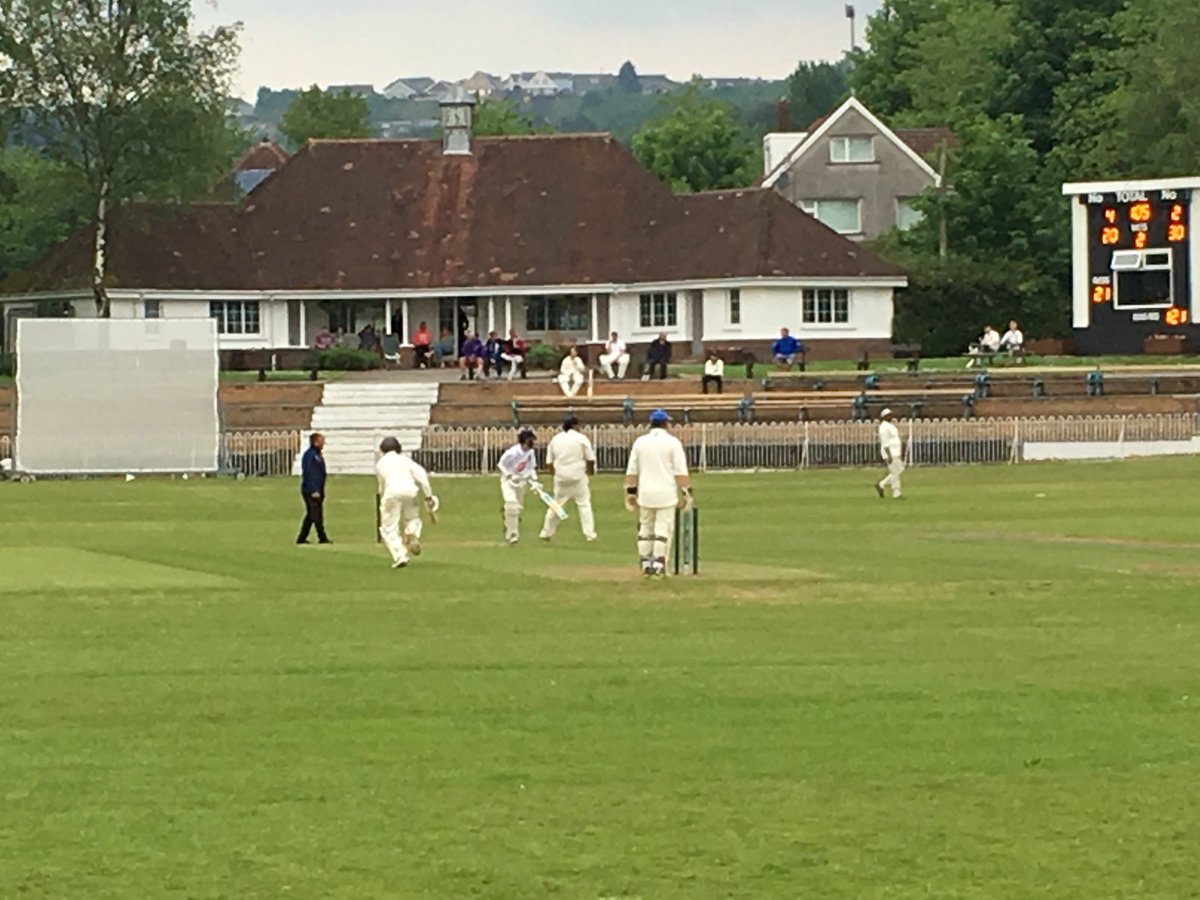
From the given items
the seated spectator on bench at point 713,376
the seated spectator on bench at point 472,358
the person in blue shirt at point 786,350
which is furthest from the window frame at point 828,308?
the seated spectator on bench at point 713,376

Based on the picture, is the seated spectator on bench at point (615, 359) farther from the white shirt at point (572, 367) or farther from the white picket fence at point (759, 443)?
the white picket fence at point (759, 443)

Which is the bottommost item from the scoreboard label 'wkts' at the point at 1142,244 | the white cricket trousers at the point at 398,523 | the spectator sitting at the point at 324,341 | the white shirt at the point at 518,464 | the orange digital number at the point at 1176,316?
the white cricket trousers at the point at 398,523

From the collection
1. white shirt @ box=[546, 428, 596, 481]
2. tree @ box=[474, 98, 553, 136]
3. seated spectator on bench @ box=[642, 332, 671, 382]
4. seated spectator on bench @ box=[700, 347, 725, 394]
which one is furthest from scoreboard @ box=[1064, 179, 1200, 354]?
tree @ box=[474, 98, 553, 136]

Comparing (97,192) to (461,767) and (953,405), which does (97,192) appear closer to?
(953,405)

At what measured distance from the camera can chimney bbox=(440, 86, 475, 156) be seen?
82062 millimetres

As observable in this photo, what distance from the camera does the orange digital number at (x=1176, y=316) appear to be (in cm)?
6367

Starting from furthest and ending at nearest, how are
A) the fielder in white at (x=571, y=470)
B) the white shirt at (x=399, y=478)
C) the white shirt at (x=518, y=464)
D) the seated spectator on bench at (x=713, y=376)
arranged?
the seated spectator on bench at (x=713, y=376), the white shirt at (x=518, y=464), the fielder in white at (x=571, y=470), the white shirt at (x=399, y=478)

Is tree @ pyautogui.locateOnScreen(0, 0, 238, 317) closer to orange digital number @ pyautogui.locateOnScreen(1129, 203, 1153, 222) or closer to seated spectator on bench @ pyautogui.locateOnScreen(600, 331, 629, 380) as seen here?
seated spectator on bench @ pyautogui.locateOnScreen(600, 331, 629, 380)

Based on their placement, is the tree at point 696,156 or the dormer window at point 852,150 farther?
the tree at point 696,156

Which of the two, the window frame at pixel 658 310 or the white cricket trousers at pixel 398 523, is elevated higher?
the window frame at pixel 658 310

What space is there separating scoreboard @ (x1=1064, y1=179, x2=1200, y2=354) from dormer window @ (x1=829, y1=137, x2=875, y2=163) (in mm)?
37288

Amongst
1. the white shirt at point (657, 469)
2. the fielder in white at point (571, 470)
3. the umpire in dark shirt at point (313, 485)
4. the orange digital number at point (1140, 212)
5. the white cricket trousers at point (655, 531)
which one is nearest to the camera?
the white shirt at point (657, 469)

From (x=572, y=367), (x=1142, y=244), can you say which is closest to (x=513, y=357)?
(x=572, y=367)

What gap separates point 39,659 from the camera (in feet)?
67.1
